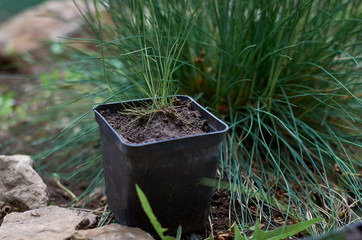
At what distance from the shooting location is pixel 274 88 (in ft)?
5.90

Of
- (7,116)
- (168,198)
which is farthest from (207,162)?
(7,116)

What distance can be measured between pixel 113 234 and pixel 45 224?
0.86 ft

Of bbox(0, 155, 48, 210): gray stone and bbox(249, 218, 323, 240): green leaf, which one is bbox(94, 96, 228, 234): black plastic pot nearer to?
bbox(249, 218, 323, 240): green leaf

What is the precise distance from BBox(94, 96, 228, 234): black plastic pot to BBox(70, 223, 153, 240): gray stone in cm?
5

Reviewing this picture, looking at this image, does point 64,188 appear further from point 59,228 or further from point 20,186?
point 59,228

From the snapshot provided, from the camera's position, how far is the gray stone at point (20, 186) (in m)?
1.56

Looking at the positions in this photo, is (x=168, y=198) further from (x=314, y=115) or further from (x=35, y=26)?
(x=35, y=26)

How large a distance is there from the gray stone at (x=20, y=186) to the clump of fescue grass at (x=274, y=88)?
0.44 m

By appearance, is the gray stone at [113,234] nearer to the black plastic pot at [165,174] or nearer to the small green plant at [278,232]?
Result: the black plastic pot at [165,174]

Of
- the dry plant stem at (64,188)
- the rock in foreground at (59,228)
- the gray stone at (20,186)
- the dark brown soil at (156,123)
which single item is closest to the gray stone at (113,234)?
the rock in foreground at (59,228)

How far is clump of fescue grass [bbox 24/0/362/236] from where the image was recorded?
1583 mm

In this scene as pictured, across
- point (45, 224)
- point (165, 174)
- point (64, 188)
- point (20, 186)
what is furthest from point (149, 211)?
point (64, 188)

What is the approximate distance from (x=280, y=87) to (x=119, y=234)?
977 millimetres

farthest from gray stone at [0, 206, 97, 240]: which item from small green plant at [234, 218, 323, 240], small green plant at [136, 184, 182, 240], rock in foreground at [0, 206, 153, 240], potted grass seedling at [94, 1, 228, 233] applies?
small green plant at [234, 218, 323, 240]
